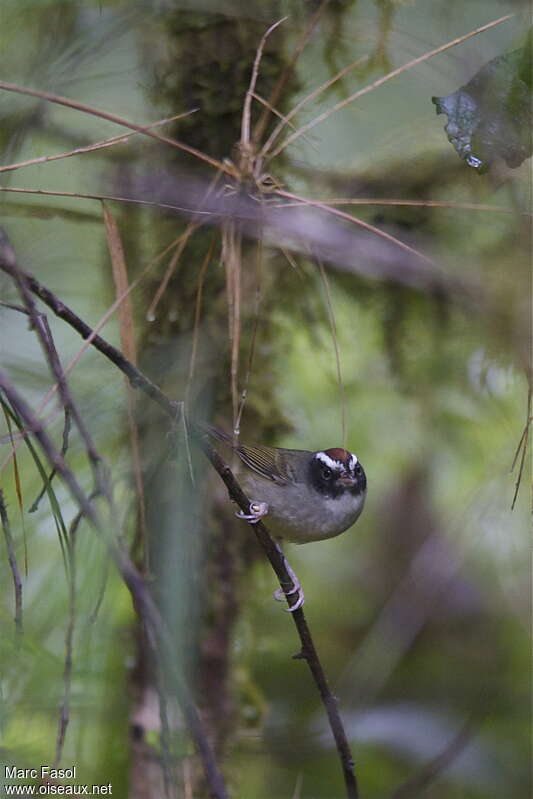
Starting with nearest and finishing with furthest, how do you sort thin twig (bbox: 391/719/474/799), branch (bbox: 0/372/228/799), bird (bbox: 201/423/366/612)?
1. branch (bbox: 0/372/228/799)
2. thin twig (bbox: 391/719/474/799)
3. bird (bbox: 201/423/366/612)

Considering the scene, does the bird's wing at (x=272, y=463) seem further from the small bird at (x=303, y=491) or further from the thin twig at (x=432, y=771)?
the thin twig at (x=432, y=771)

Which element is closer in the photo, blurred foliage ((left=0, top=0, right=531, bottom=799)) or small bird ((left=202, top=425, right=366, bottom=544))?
blurred foliage ((left=0, top=0, right=531, bottom=799))

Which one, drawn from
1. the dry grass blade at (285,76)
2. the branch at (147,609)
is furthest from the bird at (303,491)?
the branch at (147,609)

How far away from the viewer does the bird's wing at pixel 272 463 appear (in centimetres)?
200

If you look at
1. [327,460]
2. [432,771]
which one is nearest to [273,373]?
[327,460]

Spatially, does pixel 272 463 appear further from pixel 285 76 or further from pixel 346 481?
pixel 285 76

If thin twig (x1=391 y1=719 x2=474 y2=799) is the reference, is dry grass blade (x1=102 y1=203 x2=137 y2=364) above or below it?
above

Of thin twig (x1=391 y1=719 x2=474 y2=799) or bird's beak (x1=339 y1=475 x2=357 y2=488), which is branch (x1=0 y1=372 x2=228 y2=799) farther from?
bird's beak (x1=339 y1=475 x2=357 y2=488)

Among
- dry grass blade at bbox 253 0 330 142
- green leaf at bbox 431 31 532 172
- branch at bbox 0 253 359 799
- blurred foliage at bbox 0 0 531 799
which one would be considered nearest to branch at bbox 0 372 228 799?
branch at bbox 0 253 359 799

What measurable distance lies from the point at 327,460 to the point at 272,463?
0.13m

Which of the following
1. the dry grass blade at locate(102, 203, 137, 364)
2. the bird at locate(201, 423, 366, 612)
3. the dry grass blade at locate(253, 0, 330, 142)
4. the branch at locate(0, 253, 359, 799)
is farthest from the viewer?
the bird at locate(201, 423, 366, 612)

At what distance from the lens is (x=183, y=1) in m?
1.94

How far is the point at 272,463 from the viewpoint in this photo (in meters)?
2.05

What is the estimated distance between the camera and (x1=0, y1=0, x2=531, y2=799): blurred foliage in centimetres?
178
